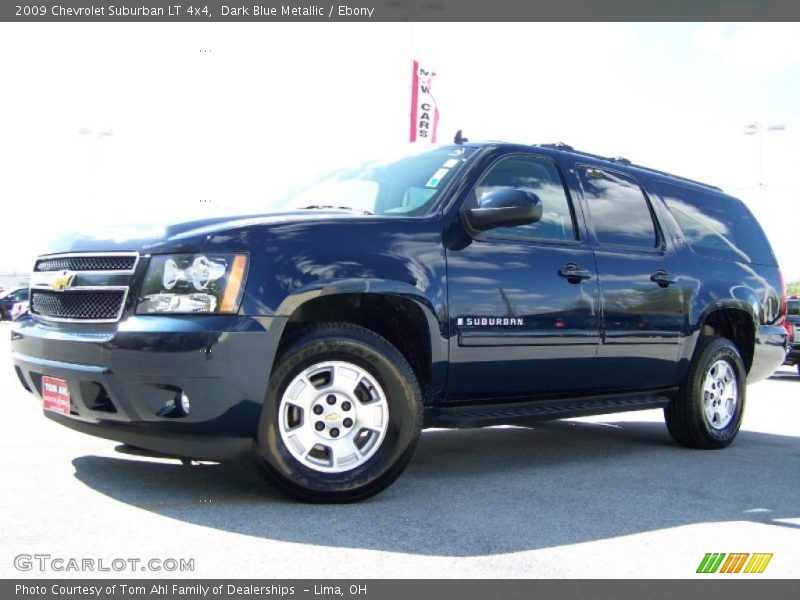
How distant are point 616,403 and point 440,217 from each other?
6.24 feet

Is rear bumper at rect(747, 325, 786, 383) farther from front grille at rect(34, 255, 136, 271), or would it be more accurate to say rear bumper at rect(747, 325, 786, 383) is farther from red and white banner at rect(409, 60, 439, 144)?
red and white banner at rect(409, 60, 439, 144)

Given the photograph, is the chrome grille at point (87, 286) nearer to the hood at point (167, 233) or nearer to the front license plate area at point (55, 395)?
the hood at point (167, 233)

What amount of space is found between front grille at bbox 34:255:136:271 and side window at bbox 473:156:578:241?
1.97m

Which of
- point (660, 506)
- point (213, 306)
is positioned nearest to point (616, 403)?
point (660, 506)

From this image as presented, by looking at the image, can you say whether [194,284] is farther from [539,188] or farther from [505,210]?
[539,188]

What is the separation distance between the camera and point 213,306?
152 inches

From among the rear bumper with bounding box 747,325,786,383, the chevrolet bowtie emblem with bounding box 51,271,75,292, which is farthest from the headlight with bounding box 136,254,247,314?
the rear bumper with bounding box 747,325,786,383

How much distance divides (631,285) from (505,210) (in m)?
1.46

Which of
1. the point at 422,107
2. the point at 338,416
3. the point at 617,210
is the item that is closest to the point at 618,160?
the point at 617,210

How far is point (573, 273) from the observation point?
5.21 meters

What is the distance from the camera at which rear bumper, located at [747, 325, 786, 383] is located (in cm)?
695

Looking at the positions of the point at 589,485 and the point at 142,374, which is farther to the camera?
the point at 589,485
